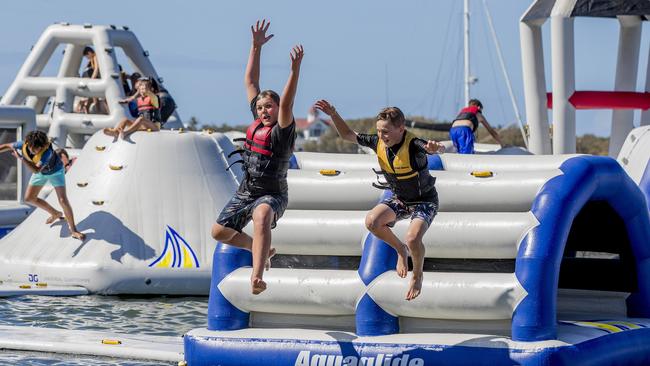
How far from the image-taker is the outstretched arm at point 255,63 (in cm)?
962

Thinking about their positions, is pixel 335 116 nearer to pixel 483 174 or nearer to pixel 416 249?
pixel 416 249

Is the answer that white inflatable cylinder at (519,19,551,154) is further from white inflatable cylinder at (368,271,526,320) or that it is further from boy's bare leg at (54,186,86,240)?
white inflatable cylinder at (368,271,526,320)

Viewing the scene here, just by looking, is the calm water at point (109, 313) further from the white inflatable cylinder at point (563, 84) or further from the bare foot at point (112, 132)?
the white inflatable cylinder at point (563, 84)

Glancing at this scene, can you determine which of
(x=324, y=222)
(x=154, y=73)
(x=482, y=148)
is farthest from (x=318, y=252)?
(x=154, y=73)

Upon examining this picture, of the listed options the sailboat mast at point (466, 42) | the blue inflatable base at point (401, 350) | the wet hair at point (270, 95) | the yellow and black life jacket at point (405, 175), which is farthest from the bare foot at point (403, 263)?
the sailboat mast at point (466, 42)

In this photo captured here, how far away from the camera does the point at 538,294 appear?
9180 mm

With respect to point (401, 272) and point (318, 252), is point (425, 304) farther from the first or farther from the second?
point (318, 252)

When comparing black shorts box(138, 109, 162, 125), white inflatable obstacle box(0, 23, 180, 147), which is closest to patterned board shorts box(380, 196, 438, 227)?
black shorts box(138, 109, 162, 125)

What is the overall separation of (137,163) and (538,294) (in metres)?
7.61

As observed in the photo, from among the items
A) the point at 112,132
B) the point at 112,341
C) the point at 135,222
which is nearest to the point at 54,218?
the point at 135,222

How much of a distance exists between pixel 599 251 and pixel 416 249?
2904 mm

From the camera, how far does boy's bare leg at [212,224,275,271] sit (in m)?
9.47

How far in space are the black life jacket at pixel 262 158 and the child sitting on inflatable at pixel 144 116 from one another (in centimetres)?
680

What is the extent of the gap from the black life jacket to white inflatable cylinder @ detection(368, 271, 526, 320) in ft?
3.77
